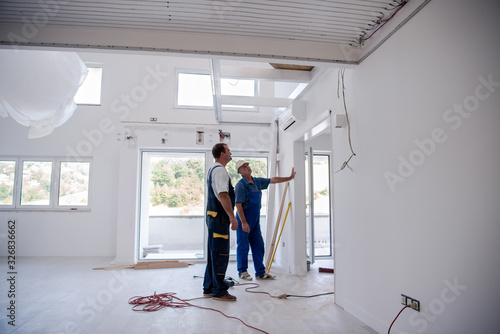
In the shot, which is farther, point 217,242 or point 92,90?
point 92,90

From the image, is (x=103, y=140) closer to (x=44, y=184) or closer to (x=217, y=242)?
(x=44, y=184)

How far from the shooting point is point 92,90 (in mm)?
5695

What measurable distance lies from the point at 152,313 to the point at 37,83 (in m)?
2.73

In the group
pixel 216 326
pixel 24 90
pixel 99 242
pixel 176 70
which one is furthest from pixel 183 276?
pixel 176 70

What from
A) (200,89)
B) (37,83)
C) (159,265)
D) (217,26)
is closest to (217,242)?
(217,26)

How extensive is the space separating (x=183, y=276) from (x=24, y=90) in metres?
2.85

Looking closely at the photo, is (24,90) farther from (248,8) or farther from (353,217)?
(353,217)

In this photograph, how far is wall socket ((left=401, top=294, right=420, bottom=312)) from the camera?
5.67ft

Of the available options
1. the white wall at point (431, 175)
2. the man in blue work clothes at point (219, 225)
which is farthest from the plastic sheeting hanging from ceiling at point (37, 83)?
the white wall at point (431, 175)

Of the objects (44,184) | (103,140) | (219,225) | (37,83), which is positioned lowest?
(219,225)

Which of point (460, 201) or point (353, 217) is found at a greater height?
point (460, 201)

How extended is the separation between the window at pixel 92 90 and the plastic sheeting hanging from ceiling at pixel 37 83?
1975 millimetres

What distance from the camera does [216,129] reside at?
5.08 metres

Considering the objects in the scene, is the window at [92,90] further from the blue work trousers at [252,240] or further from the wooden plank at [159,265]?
the blue work trousers at [252,240]
